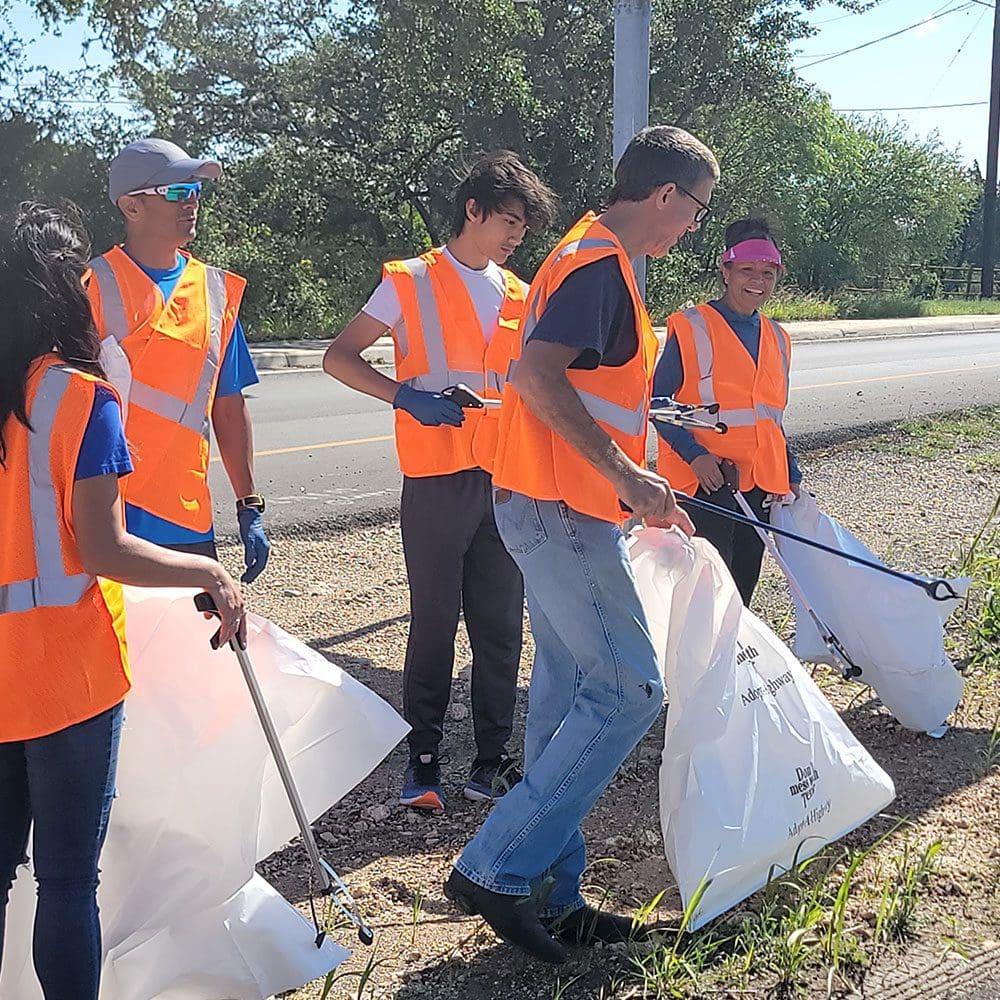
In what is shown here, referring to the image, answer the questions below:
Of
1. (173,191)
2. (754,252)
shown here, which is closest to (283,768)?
(173,191)

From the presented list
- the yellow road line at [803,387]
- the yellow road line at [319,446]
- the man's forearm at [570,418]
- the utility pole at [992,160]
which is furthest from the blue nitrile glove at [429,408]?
the utility pole at [992,160]

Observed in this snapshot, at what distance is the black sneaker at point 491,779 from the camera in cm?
394

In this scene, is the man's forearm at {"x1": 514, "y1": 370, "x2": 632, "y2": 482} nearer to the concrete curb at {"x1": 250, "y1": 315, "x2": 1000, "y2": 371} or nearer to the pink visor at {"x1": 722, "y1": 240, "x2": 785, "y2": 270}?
the pink visor at {"x1": 722, "y1": 240, "x2": 785, "y2": 270}

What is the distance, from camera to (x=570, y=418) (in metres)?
2.75

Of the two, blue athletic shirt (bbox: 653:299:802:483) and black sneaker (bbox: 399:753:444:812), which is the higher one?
blue athletic shirt (bbox: 653:299:802:483)

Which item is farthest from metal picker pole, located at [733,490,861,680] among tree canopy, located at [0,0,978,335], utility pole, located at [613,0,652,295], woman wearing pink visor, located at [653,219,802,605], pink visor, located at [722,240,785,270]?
tree canopy, located at [0,0,978,335]

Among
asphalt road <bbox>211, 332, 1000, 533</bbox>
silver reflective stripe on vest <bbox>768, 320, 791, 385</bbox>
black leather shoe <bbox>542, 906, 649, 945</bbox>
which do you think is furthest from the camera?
asphalt road <bbox>211, 332, 1000, 533</bbox>

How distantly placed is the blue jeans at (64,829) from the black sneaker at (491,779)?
1.68 m

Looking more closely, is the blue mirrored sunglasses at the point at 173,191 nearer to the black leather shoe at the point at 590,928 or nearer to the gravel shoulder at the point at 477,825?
the gravel shoulder at the point at 477,825

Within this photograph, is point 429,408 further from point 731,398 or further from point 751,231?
point 751,231

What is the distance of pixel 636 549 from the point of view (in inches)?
134

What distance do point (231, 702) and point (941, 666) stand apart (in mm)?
2531

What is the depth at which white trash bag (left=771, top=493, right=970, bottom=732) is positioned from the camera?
4.25 metres

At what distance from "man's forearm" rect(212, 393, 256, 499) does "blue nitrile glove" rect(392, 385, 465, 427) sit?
1.45ft
